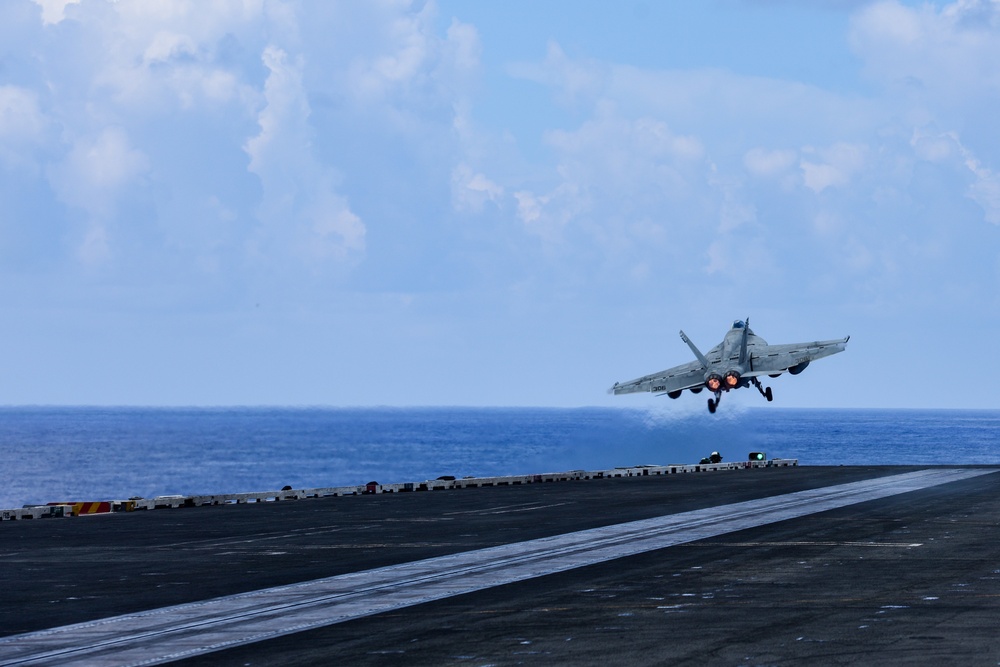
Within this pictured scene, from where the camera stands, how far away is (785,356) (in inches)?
3174

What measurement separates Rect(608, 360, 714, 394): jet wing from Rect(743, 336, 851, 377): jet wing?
362 cm

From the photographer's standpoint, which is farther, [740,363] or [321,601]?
[740,363]

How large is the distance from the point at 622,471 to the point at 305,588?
6169 cm

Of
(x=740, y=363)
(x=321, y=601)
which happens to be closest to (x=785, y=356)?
(x=740, y=363)

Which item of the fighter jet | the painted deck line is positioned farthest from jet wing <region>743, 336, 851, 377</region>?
the painted deck line

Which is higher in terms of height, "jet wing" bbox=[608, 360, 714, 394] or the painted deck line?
"jet wing" bbox=[608, 360, 714, 394]

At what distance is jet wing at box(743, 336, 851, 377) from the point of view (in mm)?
80250

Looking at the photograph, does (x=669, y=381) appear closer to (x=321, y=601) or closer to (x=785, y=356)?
(x=785, y=356)

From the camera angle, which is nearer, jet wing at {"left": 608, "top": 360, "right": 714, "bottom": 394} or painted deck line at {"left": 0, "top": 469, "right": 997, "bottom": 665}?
painted deck line at {"left": 0, "top": 469, "right": 997, "bottom": 665}

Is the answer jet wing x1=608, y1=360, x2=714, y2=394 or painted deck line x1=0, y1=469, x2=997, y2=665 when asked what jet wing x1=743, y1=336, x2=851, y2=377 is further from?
painted deck line x1=0, y1=469, x2=997, y2=665

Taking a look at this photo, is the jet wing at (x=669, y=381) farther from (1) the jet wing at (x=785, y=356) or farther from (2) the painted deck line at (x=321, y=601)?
(2) the painted deck line at (x=321, y=601)

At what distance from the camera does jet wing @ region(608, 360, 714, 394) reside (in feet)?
270

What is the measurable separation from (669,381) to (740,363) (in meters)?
5.52

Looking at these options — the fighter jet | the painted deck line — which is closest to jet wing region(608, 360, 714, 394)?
the fighter jet
